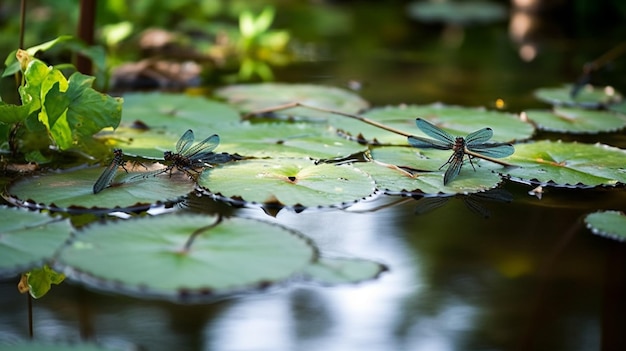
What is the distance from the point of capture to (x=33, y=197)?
4.54 feet

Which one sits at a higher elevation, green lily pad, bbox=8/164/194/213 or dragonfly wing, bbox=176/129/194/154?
dragonfly wing, bbox=176/129/194/154

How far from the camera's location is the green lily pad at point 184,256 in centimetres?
104

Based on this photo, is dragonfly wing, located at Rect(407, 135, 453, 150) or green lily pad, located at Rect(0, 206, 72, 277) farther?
dragonfly wing, located at Rect(407, 135, 453, 150)

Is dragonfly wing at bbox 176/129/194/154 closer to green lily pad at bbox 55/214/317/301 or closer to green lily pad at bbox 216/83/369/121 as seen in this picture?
green lily pad at bbox 55/214/317/301

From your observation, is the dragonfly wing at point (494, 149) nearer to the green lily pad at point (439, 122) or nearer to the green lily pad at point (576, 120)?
the green lily pad at point (439, 122)

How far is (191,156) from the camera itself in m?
1.57

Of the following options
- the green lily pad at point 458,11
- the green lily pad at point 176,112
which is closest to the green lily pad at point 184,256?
the green lily pad at point 176,112

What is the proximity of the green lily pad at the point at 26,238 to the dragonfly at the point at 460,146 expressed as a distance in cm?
72

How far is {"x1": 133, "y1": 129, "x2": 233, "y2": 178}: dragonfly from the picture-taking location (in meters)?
1.54

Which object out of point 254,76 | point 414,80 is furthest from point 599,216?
point 254,76

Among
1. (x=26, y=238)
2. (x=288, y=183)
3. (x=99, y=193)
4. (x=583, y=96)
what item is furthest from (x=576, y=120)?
(x=26, y=238)

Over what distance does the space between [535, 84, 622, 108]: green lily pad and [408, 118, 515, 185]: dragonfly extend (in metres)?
0.87

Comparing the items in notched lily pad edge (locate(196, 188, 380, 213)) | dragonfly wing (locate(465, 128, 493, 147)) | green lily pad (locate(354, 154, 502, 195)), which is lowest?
notched lily pad edge (locate(196, 188, 380, 213))

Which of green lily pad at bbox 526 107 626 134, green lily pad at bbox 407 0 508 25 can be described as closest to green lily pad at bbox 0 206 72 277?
green lily pad at bbox 526 107 626 134
